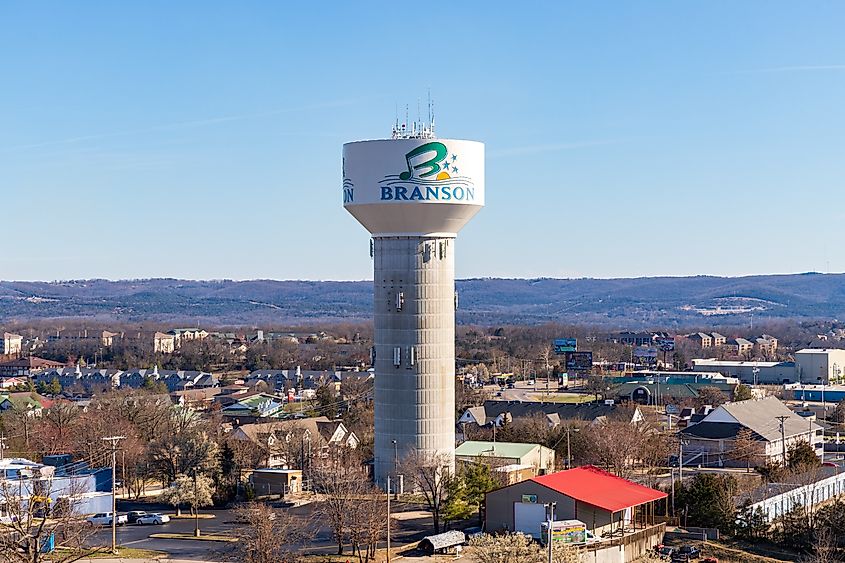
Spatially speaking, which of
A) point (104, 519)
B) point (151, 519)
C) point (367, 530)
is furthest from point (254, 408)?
point (367, 530)

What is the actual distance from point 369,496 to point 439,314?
8.98 meters

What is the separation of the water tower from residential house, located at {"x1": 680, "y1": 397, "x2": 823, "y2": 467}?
1898 cm

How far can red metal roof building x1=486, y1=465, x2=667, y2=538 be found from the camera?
40031 millimetres

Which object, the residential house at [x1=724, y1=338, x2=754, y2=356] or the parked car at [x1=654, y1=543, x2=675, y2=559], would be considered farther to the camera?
the residential house at [x1=724, y1=338, x2=754, y2=356]

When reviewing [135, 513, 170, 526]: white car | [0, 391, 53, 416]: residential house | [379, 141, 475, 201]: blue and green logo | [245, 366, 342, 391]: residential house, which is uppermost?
[379, 141, 475, 201]: blue and green logo

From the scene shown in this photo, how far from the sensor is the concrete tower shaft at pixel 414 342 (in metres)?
47.2

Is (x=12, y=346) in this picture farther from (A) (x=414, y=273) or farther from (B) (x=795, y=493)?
(B) (x=795, y=493)

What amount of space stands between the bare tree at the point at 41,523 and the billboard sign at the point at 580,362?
77.7m

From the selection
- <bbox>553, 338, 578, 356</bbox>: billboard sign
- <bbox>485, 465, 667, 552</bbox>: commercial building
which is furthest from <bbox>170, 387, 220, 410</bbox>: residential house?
<bbox>553, 338, 578, 356</bbox>: billboard sign

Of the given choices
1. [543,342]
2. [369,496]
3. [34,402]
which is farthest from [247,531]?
[543,342]

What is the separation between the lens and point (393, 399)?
→ 47625 mm

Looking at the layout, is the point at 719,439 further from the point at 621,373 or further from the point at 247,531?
the point at 621,373

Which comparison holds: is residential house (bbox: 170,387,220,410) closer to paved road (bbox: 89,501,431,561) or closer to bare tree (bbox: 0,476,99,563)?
paved road (bbox: 89,501,431,561)

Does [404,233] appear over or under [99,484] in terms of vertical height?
over
